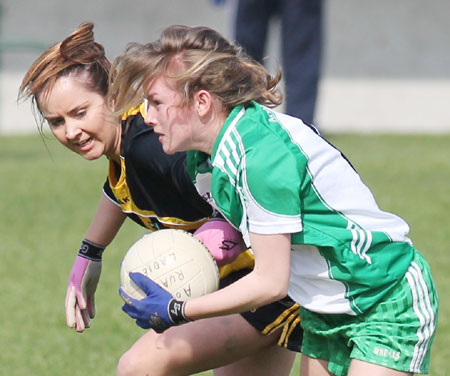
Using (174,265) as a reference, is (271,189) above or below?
above

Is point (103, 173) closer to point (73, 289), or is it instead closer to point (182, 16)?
point (182, 16)

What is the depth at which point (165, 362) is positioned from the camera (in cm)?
363

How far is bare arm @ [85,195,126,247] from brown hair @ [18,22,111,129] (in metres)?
0.44

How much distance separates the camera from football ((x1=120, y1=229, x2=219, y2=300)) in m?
3.37

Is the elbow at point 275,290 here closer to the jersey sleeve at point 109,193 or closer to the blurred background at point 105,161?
the jersey sleeve at point 109,193

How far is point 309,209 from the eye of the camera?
10.7 feet

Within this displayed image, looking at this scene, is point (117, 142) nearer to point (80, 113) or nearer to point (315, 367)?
point (80, 113)

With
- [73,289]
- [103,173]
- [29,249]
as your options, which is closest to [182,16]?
[103,173]

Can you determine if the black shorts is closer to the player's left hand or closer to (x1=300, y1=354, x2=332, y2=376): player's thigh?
(x1=300, y1=354, x2=332, y2=376): player's thigh

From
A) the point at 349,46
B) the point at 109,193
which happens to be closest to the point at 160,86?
the point at 109,193

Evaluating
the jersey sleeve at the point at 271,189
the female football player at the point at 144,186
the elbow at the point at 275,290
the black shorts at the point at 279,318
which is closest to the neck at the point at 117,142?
the female football player at the point at 144,186

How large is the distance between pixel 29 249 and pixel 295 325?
4.35m

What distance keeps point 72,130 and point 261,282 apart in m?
1.02

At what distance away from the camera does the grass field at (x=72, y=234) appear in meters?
5.38
